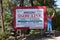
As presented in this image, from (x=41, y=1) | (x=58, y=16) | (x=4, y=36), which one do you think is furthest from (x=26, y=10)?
(x=58, y=16)

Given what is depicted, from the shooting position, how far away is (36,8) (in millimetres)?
14195

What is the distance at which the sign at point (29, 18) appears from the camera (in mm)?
14288

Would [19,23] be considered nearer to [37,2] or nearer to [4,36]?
[4,36]

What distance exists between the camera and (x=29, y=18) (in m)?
14.5

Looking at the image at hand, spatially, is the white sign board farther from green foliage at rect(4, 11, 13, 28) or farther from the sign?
green foliage at rect(4, 11, 13, 28)

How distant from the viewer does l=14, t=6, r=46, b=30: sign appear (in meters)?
14.3

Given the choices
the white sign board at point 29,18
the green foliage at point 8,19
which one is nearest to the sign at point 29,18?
the white sign board at point 29,18

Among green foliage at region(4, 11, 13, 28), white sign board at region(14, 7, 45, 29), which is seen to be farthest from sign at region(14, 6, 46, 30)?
green foliage at region(4, 11, 13, 28)

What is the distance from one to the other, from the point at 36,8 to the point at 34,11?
10.9 inches

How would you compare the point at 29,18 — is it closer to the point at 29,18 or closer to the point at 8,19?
the point at 29,18

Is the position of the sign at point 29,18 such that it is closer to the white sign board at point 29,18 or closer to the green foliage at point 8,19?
the white sign board at point 29,18

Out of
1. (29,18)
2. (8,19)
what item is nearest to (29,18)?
(29,18)

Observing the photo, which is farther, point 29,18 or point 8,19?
point 8,19

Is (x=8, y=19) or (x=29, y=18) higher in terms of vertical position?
(x=29, y=18)
